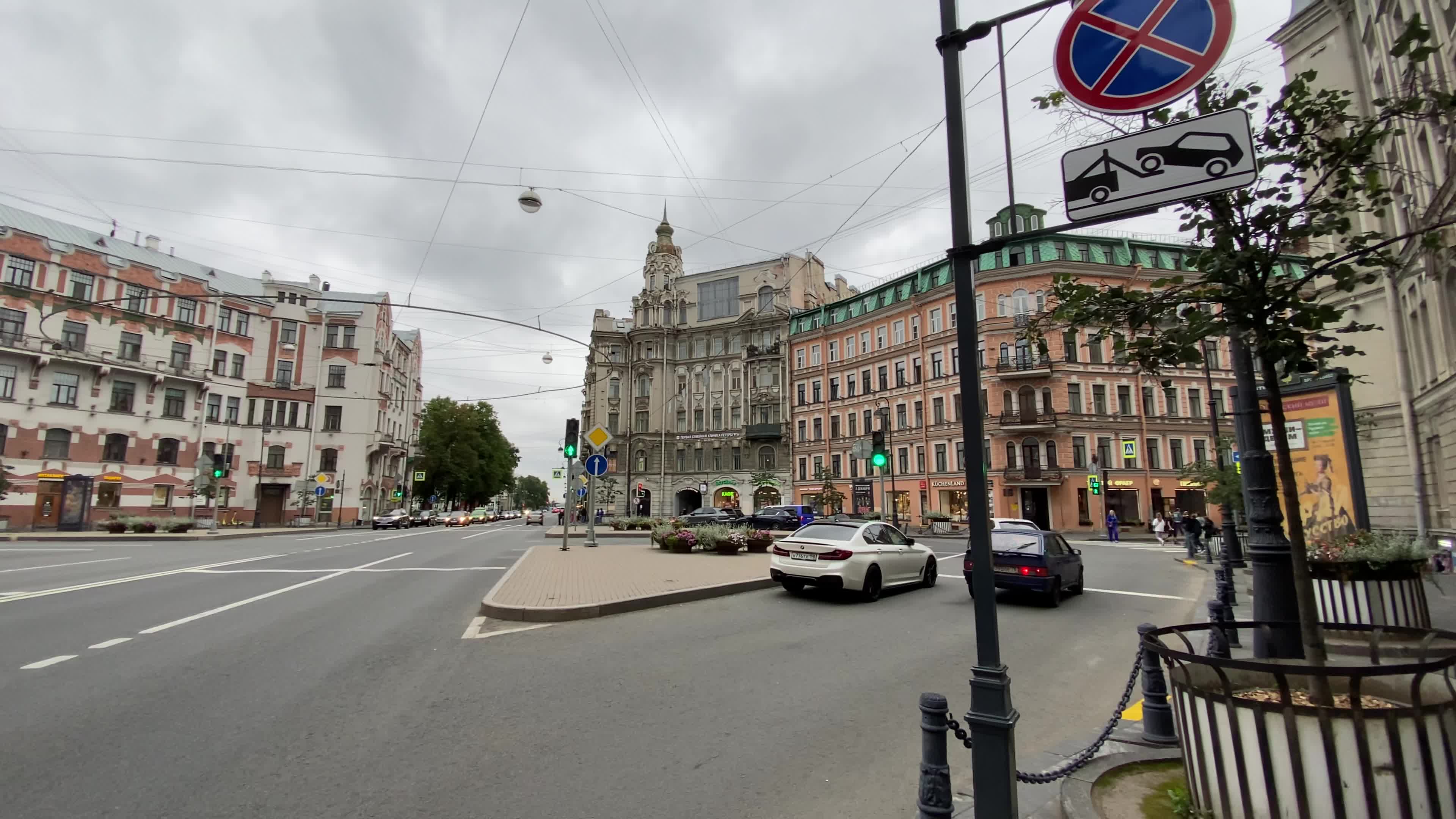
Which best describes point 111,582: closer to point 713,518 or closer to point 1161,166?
point 1161,166

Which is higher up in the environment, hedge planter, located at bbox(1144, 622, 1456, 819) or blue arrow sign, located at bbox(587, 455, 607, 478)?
blue arrow sign, located at bbox(587, 455, 607, 478)

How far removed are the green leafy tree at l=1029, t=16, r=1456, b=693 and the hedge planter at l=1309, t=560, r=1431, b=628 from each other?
5.54 metres

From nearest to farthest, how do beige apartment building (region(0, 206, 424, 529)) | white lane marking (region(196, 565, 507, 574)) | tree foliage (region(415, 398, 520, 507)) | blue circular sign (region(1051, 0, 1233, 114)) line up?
blue circular sign (region(1051, 0, 1233, 114)), white lane marking (region(196, 565, 507, 574)), beige apartment building (region(0, 206, 424, 529)), tree foliage (region(415, 398, 520, 507))

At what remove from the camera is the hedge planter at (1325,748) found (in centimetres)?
263

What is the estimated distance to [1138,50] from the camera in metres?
3.78

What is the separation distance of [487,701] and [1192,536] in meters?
25.3

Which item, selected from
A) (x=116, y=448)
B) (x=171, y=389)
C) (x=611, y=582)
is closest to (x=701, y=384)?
(x=171, y=389)

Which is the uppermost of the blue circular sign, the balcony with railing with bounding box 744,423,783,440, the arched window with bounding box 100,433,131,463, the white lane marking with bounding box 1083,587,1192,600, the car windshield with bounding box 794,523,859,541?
the balcony with railing with bounding box 744,423,783,440

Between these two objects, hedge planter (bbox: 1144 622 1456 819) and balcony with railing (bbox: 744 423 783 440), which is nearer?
hedge planter (bbox: 1144 622 1456 819)

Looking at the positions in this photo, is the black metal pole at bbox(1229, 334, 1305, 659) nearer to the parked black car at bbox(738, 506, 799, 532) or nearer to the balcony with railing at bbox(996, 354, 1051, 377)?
the parked black car at bbox(738, 506, 799, 532)

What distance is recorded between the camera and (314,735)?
4746 millimetres

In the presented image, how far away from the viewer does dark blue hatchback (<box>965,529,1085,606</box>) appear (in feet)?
37.4

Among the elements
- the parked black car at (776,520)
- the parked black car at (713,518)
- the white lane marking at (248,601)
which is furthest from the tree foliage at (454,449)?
the white lane marking at (248,601)

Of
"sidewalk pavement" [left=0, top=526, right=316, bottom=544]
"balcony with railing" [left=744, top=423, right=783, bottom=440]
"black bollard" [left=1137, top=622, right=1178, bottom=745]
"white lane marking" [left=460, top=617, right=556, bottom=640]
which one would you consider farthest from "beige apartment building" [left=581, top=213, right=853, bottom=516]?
"black bollard" [left=1137, top=622, right=1178, bottom=745]
